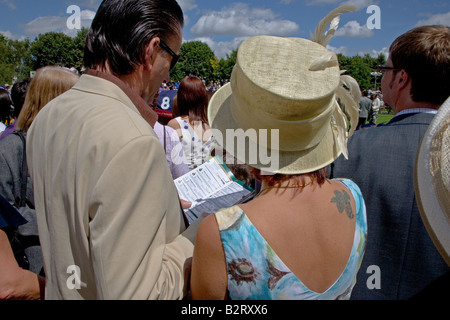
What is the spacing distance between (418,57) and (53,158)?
6.34 ft

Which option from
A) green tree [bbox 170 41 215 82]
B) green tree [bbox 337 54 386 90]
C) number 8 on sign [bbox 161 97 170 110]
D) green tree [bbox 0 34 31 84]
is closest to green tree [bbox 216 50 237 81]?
green tree [bbox 170 41 215 82]

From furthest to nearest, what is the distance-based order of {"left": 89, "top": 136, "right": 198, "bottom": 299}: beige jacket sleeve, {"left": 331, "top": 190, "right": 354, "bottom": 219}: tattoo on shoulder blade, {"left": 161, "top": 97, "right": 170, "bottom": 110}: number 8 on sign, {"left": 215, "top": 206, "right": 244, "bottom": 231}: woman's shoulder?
{"left": 161, "top": 97, "right": 170, "bottom": 110}: number 8 on sign
{"left": 331, "top": 190, "right": 354, "bottom": 219}: tattoo on shoulder blade
{"left": 215, "top": 206, "right": 244, "bottom": 231}: woman's shoulder
{"left": 89, "top": 136, "right": 198, "bottom": 299}: beige jacket sleeve

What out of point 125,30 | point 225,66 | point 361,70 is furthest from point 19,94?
point 225,66

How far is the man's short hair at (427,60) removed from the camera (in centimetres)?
172

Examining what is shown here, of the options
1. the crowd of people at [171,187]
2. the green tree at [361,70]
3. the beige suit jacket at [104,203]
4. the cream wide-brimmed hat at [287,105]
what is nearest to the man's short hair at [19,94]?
the crowd of people at [171,187]

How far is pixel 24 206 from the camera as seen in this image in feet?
6.81

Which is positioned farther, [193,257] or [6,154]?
[6,154]

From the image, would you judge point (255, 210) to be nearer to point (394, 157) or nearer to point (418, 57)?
point (394, 157)

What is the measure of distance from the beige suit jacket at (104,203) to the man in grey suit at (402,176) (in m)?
1.18

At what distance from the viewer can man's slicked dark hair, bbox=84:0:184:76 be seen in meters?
1.29

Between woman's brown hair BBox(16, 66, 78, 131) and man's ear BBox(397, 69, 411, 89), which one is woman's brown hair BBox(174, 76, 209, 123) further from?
man's ear BBox(397, 69, 411, 89)

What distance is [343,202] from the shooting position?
124 cm

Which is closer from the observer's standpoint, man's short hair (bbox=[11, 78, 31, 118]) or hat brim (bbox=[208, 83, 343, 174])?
hat brim (bbox=[208, 83, 343, 174])

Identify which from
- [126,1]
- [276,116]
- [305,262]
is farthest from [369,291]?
[126,1]
